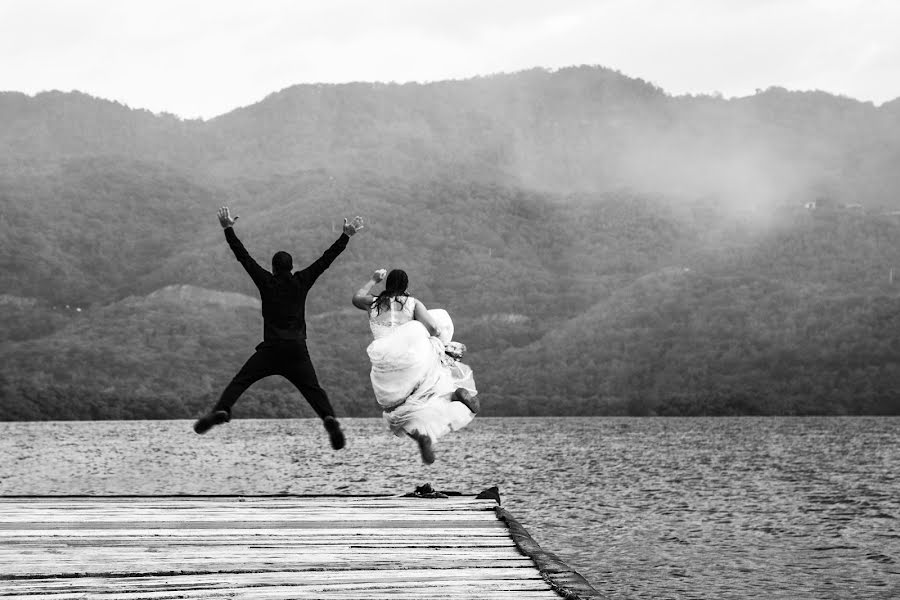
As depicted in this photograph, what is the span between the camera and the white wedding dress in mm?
14055

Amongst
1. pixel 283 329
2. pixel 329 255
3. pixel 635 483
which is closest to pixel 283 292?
pixel 283 329

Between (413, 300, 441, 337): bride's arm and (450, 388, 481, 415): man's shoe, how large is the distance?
82 centimetres

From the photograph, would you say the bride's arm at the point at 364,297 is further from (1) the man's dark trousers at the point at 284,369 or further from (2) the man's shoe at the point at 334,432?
(2) the man's shoe at the point at 334,432

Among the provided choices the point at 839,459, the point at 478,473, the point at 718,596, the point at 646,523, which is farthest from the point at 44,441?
the point at 718,596

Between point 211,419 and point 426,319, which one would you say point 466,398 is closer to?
point 426,319

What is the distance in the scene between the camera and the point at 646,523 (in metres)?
57.8

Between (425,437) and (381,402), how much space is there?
45.5 inches

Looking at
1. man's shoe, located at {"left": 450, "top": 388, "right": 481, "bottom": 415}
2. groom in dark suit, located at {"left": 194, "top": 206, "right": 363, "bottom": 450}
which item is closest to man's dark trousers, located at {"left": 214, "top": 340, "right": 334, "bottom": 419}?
groom in dark suit, located at {"left": 194, "top": 206, "right": 363, "bottom": 450}

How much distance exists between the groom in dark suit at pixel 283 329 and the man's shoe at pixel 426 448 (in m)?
1.09

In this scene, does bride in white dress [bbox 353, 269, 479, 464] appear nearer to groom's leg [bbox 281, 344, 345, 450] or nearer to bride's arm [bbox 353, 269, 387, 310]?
bride's arm [bbox 353, 269, 387, 310]

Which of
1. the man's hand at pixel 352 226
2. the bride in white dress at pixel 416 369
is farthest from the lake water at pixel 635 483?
the man's hand at pixel 352 226

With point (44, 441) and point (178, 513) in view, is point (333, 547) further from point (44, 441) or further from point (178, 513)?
point (44, 441)

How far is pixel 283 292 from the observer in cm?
1226

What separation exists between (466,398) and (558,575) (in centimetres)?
685
